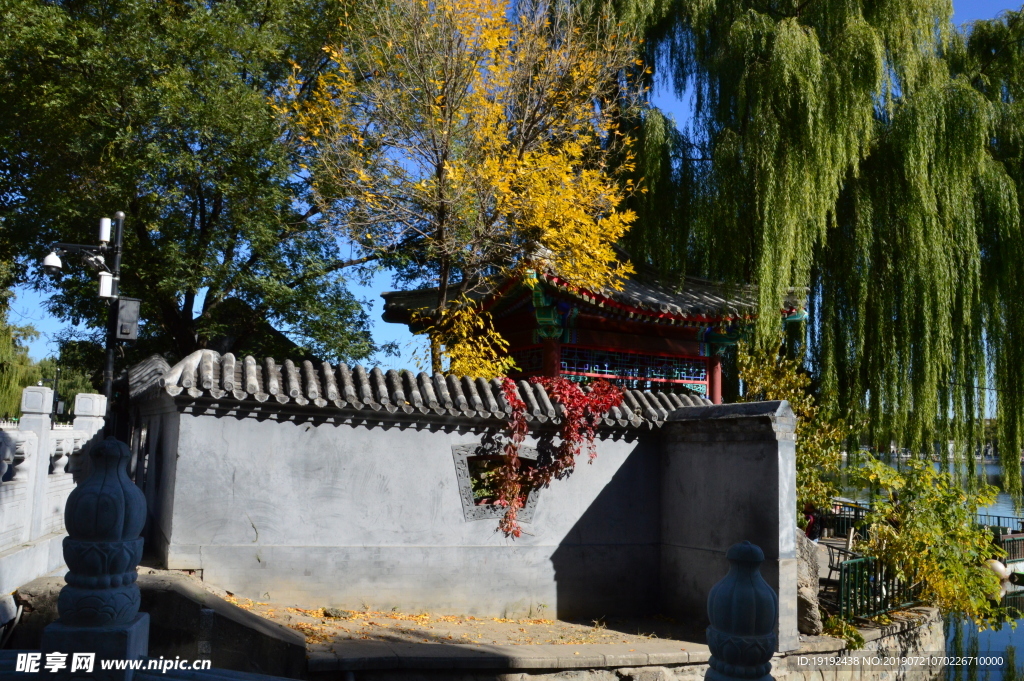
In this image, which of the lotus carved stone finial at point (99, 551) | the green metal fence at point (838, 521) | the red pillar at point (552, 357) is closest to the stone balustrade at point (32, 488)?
the lotus carved stone finial at point (99, 551)

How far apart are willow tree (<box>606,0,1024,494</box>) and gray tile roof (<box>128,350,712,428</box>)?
3.54m

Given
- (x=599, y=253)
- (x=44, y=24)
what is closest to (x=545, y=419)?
(x=599, y=253)

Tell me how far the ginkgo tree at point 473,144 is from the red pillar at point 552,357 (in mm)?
658

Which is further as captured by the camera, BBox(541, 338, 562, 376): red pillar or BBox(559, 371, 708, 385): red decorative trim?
BBox(559, 371, 708, 385): red decorative trim

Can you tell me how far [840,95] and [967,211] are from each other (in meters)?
2.70

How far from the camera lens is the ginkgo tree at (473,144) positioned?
32.4ft

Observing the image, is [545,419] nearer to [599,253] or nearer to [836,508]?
[599,253]

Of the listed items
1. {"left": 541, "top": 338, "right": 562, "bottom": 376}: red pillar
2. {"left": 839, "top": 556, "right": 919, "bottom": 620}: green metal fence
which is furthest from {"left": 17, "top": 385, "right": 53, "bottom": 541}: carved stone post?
{"left": 839, "top": 556, "right": 919, "bottom": 620}: green metal fence

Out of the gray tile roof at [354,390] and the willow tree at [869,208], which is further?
the willow tree at [869,208]

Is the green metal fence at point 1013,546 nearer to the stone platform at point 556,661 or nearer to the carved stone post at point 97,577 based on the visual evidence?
the stone platform at point 556,661

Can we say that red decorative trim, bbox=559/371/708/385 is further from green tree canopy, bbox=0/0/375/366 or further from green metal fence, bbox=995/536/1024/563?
green metal fence, bbox=995/536/1024/563

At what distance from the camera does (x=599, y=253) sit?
9898mm

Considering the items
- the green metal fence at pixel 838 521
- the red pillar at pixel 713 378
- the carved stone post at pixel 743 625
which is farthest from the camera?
the green metal fence at pixel 838 521

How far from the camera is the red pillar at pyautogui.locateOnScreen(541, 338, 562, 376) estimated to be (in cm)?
1047
